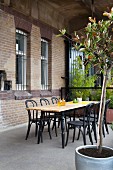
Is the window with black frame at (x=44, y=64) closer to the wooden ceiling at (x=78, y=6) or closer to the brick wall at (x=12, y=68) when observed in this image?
the brick wall at (x=12, y=68)

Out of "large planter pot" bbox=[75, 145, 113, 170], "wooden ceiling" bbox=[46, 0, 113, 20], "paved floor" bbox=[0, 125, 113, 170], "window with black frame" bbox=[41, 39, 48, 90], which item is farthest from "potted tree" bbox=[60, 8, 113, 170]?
"window with black frame" bbox=[41, 39, 48, 90]

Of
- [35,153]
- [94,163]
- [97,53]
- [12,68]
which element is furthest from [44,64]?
[94,163]

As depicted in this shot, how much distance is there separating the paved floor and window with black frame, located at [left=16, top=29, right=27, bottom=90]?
2.01m

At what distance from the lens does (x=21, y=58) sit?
6.64 m

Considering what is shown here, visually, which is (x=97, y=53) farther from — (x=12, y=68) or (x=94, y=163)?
(x=12, y=68)

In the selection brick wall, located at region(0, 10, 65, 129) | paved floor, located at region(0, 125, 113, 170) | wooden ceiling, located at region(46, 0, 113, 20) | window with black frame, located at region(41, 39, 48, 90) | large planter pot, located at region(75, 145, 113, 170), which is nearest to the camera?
large planter pot, located at region(75, 145, 113, 170)

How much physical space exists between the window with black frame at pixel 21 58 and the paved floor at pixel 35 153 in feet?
6.59

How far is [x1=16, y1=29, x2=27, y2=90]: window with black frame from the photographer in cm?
650

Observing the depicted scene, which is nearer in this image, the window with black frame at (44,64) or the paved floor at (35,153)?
the paved floor at (35,153)

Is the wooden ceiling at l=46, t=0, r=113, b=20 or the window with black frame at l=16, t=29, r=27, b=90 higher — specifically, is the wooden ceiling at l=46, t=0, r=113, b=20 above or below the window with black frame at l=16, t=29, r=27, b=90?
above

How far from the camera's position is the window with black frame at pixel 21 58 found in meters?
6.50

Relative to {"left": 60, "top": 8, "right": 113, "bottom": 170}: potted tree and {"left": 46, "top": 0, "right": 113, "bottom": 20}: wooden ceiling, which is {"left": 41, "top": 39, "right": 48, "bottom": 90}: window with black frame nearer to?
{"left": 46, "top": 0, "right": 113, "bottom": 20}: wooden ceiling

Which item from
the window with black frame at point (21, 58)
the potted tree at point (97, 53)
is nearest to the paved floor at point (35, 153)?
the potted tree at point (97, 53)

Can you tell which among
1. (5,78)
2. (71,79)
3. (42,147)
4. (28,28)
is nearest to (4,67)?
(5,78)
